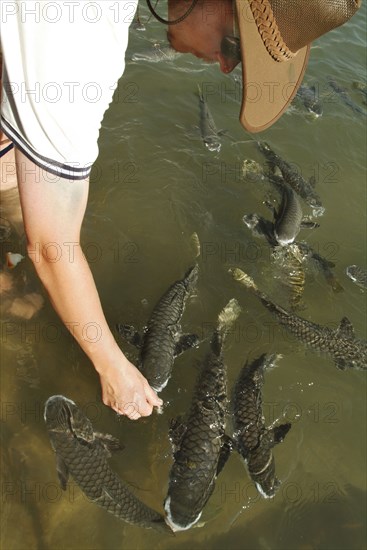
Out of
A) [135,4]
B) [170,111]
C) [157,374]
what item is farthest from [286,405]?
[170,111]

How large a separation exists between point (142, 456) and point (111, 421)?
13.6 inches

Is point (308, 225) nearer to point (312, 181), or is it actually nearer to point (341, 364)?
point (312, 181)

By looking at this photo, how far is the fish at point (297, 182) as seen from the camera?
18.5ft

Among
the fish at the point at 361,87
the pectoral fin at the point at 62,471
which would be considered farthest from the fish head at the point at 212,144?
the pectoral fin at the point at 62,471

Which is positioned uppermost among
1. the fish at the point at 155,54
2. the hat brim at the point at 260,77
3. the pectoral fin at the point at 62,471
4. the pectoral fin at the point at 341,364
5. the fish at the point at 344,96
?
the hat brim at the point at 260,77

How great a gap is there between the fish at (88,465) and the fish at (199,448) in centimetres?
17

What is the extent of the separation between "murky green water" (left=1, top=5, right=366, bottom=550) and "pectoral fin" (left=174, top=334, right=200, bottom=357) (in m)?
0.08

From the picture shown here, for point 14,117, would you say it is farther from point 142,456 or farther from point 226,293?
point 226,293

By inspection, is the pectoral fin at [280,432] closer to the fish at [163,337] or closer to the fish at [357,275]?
the fish at [163,337]

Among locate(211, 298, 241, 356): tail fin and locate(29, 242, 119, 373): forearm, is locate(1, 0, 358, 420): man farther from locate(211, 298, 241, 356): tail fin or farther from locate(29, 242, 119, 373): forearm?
locate(211, 298, 241, 356): tail fin

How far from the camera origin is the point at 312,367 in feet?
13.8

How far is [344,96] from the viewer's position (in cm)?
748

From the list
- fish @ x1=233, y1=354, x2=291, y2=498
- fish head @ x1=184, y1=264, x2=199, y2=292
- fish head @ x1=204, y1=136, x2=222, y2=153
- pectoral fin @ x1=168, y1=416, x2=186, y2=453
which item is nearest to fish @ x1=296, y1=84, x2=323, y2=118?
fish head @ x1=204, y1=136, x2=222, y2=153

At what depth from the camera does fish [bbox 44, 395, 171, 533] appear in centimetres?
303
